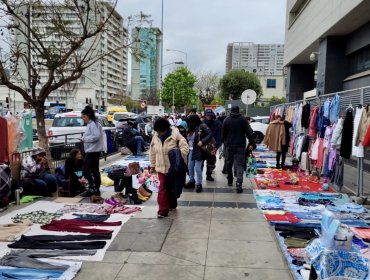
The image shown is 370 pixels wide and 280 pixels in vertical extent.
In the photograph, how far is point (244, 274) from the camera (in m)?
4.74

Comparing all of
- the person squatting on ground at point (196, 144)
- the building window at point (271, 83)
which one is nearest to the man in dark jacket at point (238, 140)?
the person squatting on ground at point (196, 144)

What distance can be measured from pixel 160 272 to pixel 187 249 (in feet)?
2.75

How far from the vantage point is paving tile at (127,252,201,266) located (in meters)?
5.07

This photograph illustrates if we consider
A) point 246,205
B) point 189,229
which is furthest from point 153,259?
point 246,205

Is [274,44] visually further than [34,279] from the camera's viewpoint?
Yes

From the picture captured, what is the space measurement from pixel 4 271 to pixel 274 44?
15256cm

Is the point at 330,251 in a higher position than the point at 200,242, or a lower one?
higher

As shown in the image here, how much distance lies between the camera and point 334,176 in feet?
32.7

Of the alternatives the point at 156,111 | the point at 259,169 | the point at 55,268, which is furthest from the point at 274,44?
the point at 55,268

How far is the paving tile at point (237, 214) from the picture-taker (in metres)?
7.16

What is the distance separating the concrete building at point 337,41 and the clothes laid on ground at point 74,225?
1088cm

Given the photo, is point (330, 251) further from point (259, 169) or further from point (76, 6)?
point (259, 169)

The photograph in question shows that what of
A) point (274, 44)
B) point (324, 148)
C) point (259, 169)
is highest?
point (274, 44)

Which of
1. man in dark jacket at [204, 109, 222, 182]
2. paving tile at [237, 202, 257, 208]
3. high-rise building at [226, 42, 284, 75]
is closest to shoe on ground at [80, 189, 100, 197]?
man in dark jacket at [204, 109, 222, 182]
